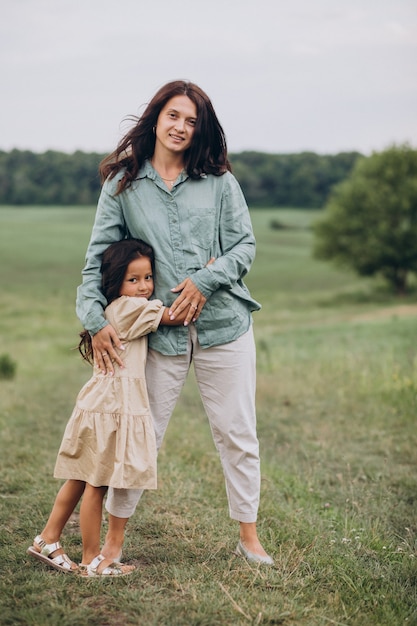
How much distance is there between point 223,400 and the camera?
3.66m

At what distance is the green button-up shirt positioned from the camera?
11.8 feet

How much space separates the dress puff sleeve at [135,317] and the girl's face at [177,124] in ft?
2.53

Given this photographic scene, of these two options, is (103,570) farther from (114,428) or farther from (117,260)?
(117,260)

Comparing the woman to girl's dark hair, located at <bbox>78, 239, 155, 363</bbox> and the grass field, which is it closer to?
girl's dark hair, located at <bbox>78, 239, 155, 363</bbox>

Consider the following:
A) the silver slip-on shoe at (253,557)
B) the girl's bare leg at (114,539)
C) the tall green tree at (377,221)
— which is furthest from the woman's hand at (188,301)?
the tall green tree at (377,221)

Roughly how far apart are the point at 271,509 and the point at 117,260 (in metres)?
1.98

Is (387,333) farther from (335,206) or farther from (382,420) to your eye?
(335,206)

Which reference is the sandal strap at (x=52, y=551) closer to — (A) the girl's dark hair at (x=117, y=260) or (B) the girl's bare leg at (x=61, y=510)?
(B) the girl's bare leg at (x=61, y=510)

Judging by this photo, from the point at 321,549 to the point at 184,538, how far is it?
736 mm

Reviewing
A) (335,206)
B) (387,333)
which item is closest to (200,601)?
(387,333)

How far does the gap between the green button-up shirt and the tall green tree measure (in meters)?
34.1

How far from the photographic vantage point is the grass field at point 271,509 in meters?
3.13

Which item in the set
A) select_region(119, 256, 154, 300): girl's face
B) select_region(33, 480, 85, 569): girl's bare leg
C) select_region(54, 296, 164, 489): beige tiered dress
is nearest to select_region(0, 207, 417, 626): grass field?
select_region(33, 480, 85, 569): girl's bare leg

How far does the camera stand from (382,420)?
760 centimetres
